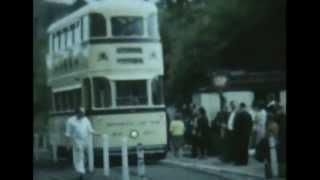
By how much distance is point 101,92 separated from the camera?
540 cm

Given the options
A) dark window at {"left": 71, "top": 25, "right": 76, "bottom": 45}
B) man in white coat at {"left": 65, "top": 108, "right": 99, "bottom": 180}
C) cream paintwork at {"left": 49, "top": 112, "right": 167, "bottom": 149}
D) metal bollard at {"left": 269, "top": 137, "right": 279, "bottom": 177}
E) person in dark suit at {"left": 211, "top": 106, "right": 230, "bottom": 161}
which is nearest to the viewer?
metal bollard at {"left": 269, "top": 137, "right": 279, "bottom": 177}

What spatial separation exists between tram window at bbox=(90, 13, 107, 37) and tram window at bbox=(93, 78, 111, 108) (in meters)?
0.31

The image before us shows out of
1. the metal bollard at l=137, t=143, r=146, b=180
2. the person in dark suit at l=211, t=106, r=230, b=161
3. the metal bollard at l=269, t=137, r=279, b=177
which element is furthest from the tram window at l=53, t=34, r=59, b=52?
the metal bollard at l=269, t=137, r=279, b=177

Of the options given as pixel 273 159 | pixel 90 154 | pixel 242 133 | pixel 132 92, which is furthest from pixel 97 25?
pixel 273 159

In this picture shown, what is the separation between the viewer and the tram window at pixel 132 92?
5320mm

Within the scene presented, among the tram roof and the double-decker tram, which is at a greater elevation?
the tram roof

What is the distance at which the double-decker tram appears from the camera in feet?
17.4

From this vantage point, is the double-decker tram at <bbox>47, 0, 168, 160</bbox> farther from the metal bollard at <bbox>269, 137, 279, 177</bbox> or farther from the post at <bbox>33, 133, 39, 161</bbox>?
the metal bollard at <bbox>269, 137, 279, 177</bbox>

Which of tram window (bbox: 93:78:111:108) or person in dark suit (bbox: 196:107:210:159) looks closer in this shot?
person in dark suit (bbox: 196:107:210:159)

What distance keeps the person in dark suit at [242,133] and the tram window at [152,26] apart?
30.3 inches

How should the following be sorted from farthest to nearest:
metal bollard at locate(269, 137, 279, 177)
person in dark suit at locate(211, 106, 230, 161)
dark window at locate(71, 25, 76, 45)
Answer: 1. dark window at locate(71, 25, 76, 45)
2. person in dark suit at locate(211, 106, 230, 161)
3. metal bollard at locate(269, 137, 279, 177)

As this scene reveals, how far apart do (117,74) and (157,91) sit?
0.30m

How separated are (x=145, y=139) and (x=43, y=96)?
2.78ft
